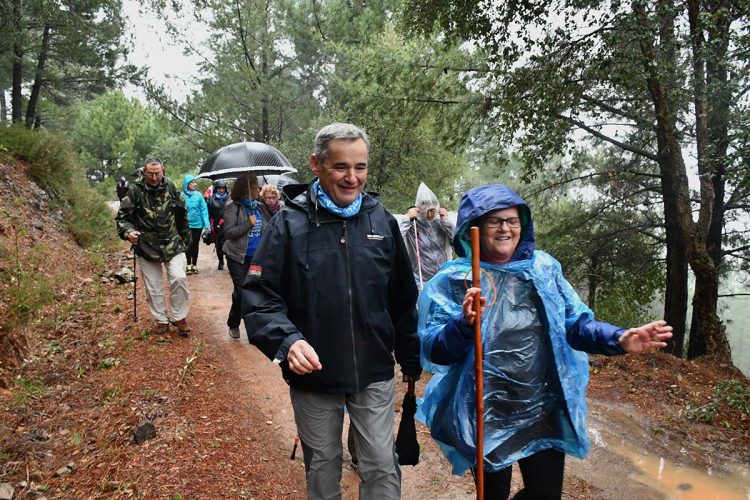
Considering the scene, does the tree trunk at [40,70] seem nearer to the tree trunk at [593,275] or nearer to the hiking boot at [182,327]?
the hiking boot at [182,327]

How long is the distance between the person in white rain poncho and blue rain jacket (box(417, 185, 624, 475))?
3540 mm

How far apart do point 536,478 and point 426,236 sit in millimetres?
3909

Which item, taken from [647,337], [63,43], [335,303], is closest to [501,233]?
[647,337]

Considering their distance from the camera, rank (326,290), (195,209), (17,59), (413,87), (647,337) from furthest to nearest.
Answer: (17,59) → (195,209) → (413,87) → (326,290) → (647,337)

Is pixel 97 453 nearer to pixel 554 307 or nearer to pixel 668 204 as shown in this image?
pixel 554 307

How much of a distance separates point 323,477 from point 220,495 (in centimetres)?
135

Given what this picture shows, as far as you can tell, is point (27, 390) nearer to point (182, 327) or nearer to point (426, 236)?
point (182, 327)

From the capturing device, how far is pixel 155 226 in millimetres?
5680

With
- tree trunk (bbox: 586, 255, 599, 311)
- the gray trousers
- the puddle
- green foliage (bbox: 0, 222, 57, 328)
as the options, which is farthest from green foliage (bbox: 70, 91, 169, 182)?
the gray trousers

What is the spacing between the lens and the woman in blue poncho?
7.98 ft

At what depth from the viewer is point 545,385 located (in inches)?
98.0

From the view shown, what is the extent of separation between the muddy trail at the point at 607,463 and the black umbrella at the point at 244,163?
2508 millimetres

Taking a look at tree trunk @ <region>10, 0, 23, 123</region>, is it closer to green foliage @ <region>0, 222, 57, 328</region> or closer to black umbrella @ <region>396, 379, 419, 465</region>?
green foliage @ <region>0, 222, 57, 328</region>

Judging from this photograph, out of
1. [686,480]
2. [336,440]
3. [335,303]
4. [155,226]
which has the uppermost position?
[155,226]
